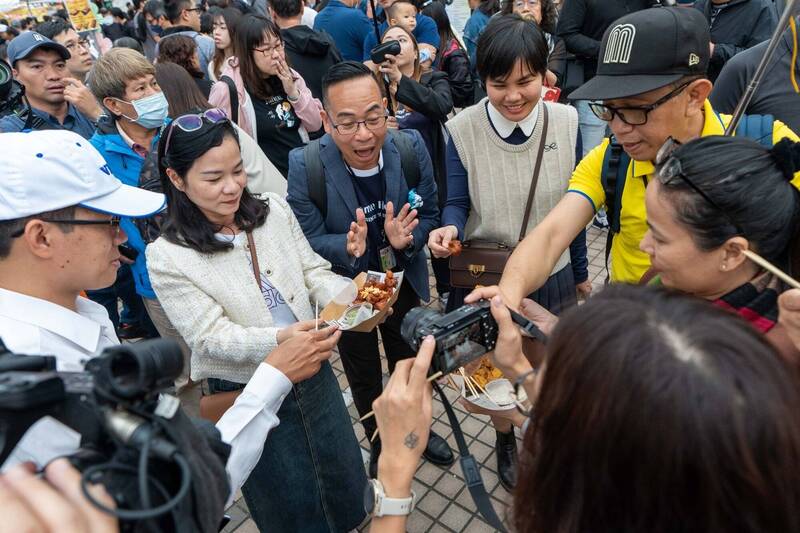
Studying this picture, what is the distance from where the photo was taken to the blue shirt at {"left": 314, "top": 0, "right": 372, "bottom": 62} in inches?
216

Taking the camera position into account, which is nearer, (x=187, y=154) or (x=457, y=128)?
(x=187, y=154)

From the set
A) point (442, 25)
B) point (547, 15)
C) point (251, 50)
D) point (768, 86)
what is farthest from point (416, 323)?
point (547, 15)

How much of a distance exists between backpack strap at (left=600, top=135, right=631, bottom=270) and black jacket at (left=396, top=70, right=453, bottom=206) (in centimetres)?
195

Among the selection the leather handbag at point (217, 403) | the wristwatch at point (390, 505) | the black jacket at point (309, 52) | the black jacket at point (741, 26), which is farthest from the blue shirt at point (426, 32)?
the wristwatch at point (390, 505)

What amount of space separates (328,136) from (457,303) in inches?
49.6

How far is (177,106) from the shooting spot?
363 centimetres

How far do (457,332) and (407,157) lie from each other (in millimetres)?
1563

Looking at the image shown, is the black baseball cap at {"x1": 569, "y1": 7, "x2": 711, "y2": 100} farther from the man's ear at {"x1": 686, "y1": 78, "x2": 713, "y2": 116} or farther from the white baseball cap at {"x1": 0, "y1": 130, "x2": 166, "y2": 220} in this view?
the white baseball cap at {"x1": 0, "y1": 130, "x2": 166, "y2": 220}

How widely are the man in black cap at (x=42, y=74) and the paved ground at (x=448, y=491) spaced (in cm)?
340

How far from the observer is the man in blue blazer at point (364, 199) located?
260cm

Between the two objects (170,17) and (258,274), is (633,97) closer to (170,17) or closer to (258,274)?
(258,274)

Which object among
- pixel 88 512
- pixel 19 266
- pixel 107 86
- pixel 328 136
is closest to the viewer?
pixel 88 512

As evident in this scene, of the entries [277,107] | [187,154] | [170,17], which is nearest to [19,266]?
[187,154]

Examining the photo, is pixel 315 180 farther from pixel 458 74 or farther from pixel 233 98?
pixel 458 74
